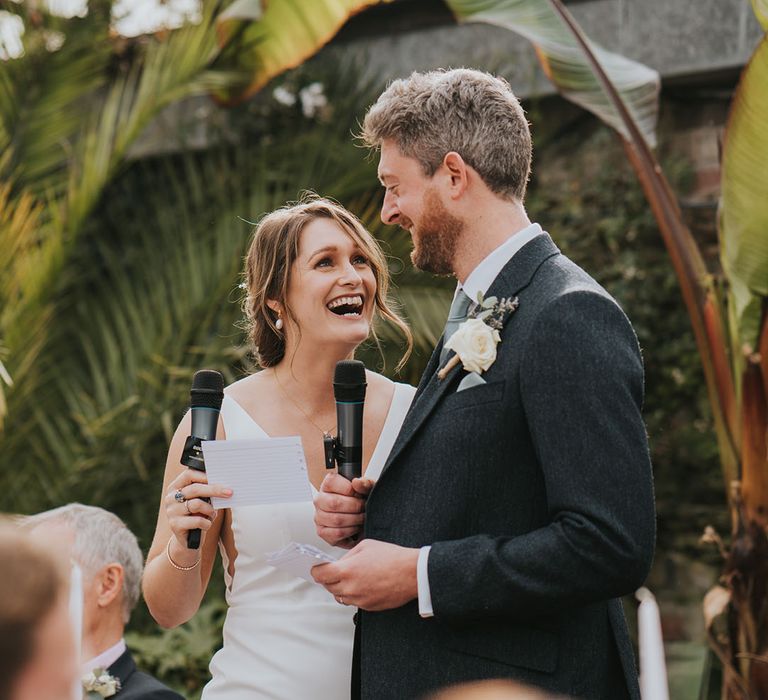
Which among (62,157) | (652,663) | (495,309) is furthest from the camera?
(62,157)

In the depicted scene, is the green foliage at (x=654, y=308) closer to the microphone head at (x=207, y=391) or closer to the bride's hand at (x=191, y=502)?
the microphone head at (x=207, y=391)

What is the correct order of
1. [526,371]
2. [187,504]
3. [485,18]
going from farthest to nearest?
1. [485,18]
2. [187,504]
3. [526,371]

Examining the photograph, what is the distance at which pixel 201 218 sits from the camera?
6363 mm

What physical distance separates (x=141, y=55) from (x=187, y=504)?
5001mm

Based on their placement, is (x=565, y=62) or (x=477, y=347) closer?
(x=477, y=347)

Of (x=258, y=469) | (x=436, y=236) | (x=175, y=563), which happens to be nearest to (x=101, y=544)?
(x=175, y=563)

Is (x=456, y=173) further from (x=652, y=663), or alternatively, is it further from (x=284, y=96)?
(x=284, y=96)

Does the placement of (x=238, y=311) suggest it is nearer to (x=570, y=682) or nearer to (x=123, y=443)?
(x=123, y=443)

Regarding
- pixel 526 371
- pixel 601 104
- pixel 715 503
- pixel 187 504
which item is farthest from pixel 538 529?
pixel 715 503

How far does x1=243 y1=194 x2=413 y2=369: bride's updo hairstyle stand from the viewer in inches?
127

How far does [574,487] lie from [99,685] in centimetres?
178

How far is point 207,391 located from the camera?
8.78ft

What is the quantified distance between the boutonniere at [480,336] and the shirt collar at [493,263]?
5 cm

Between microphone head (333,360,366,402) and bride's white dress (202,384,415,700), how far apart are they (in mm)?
499
